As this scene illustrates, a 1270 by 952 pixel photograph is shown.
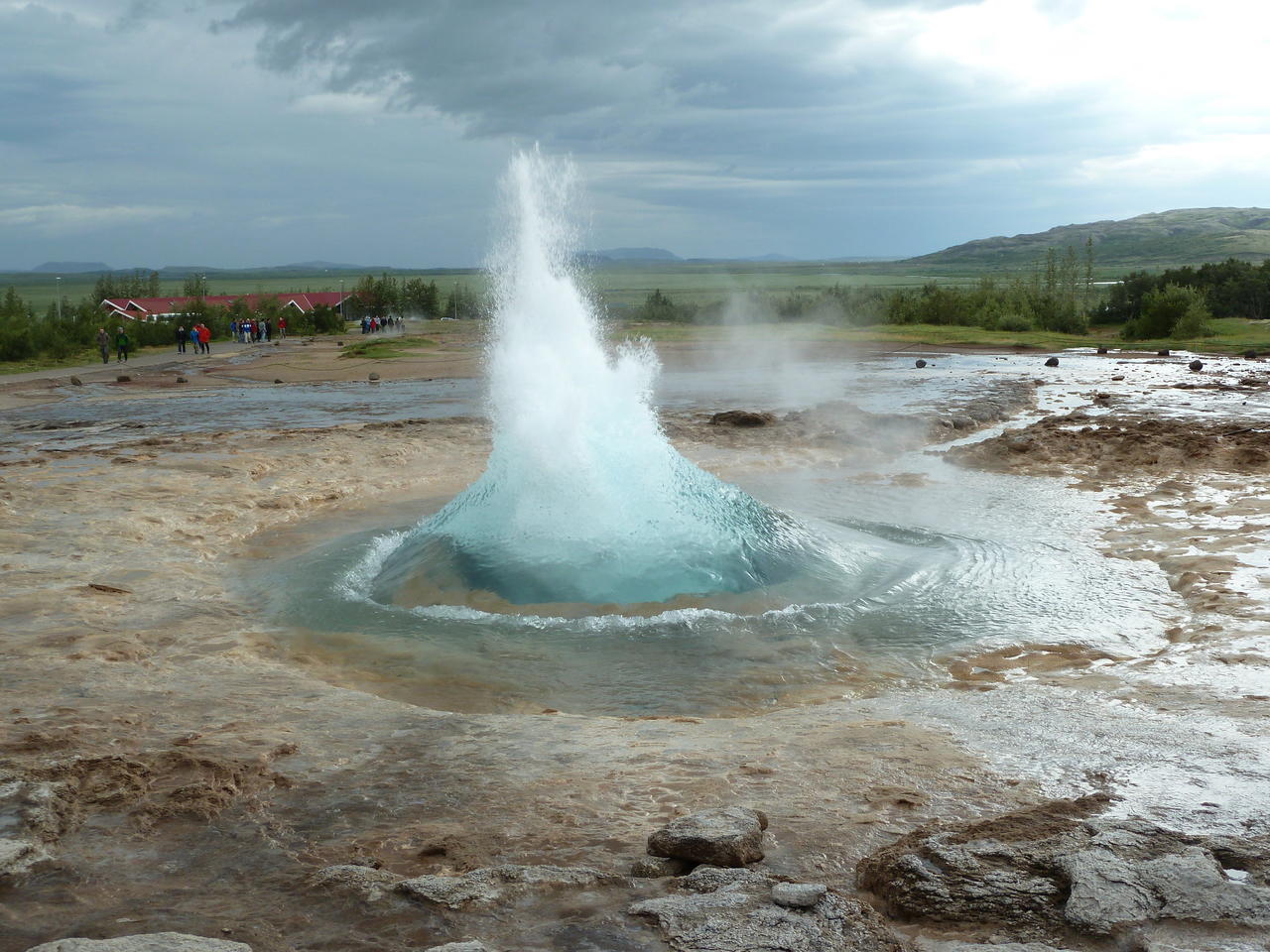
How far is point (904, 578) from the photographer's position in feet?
22.1

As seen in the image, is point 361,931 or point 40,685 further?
point 40,685

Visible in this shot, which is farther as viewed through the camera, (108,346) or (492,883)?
(108,346)

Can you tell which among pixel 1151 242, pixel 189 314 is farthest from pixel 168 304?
pixel 1151 242

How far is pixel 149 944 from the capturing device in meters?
2.37

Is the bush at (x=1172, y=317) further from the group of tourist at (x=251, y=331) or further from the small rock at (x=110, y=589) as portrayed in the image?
the group of tourist at (x=251, y=331)

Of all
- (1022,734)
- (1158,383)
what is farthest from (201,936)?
(1158,383)

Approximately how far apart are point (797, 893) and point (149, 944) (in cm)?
148

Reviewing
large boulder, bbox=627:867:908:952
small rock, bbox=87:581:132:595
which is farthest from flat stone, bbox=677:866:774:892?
small rock, bbox=87:581:132:595

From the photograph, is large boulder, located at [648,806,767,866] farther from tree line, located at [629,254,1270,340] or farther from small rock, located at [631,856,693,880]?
tree line, located at [629,254,1270,340]

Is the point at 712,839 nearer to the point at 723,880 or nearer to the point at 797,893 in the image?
the point at 723,880

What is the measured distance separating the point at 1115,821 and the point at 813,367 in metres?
23.0

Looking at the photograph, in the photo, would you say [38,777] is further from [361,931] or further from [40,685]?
[361,931]

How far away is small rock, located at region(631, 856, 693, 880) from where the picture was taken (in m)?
2.80

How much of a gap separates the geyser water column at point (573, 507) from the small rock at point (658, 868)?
3.28 metres
